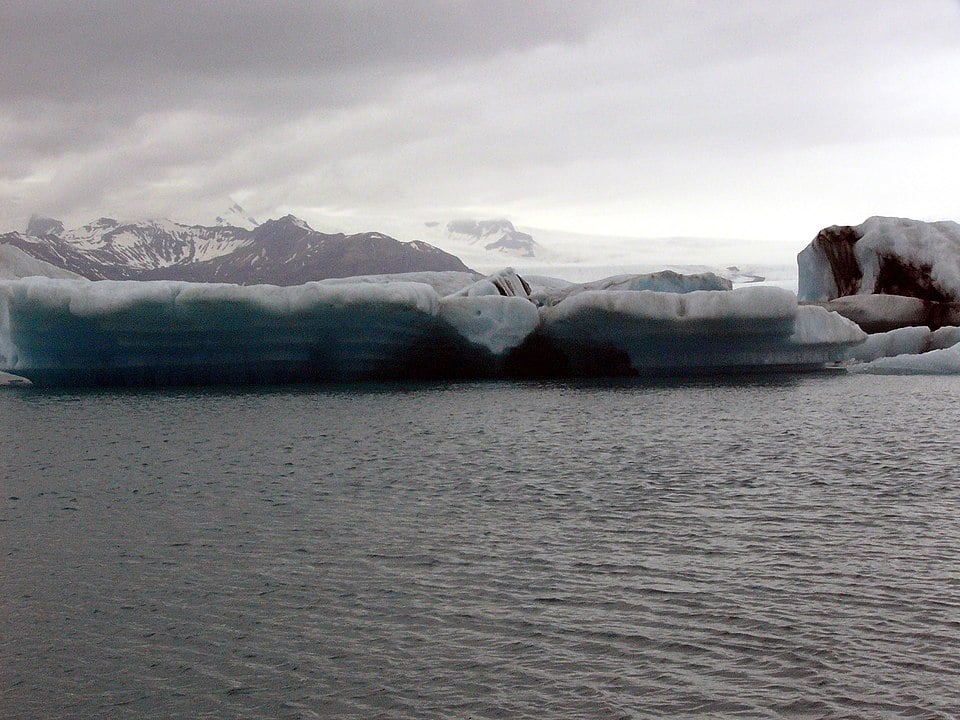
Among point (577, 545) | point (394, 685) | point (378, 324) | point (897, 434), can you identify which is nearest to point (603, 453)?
point (897, 434)

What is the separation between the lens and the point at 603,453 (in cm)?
1797

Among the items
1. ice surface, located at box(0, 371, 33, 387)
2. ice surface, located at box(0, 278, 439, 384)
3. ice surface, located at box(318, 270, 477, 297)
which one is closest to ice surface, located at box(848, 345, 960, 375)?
ice surface, located at box(318, 270, 477, 297)

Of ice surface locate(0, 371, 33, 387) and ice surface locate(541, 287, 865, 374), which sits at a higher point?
ice surface locate(541, 287, 865, 374)

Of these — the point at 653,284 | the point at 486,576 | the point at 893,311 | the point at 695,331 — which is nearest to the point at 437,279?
the point at 653,284

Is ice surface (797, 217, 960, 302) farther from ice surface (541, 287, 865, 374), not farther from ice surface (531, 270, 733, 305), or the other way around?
ice surface (541, 287, 865, 374)

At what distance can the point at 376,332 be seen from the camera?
3077 cm

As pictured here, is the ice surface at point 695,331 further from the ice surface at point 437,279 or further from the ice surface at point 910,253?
the ice surface at point 437,279

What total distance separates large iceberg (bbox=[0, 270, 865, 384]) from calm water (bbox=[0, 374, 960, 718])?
935cm

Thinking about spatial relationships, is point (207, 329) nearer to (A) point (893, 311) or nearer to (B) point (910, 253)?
(A) point (893, 311)

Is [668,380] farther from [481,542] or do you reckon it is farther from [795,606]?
[795,606]

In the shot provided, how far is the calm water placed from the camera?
7133 millimetres

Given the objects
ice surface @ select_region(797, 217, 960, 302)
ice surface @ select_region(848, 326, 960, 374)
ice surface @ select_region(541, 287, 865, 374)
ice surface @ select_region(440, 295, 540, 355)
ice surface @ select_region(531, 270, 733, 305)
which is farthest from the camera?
ice surface @ select_region(797, 217, 960, 302)

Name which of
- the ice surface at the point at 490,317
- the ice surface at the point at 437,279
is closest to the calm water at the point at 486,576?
the ice surface at the point at 490,317

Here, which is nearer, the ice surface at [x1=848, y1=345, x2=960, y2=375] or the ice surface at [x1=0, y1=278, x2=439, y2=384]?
the ice surface at [x1=0, y1=278, x2=439, y2=384]
